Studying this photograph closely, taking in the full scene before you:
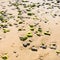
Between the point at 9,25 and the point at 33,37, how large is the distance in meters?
1.34

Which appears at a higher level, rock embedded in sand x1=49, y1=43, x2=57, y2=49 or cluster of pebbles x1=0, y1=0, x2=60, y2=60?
cluster of pebbles x1=0, y1=0, x2=60, y2=60

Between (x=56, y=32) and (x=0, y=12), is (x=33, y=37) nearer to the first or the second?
(x=56, y=32)

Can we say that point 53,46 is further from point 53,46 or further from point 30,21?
point 30,21

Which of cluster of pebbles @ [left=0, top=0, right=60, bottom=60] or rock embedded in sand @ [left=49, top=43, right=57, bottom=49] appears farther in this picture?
cluster of pebbles @ [left=0, top=0, right=60, bottom=60]

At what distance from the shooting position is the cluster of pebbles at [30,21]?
756 centimetres

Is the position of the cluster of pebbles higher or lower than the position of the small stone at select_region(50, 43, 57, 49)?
higher

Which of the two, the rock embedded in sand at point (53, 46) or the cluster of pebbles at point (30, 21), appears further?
the cluster of pebbles at point (30, 21)

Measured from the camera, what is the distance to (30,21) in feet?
30.6

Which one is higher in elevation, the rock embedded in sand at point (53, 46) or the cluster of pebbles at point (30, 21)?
the cluster of pebbles at point (30, 21)

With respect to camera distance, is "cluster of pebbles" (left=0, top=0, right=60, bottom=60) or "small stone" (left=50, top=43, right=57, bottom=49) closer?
"small stone" (left=50, top=43, right=57, bottom=49)

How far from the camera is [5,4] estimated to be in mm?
11438

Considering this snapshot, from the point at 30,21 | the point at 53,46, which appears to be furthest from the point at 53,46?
the point at 30,21

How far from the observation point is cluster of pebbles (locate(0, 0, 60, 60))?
298 inches

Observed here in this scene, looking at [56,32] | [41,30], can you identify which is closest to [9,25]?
[41,30]
